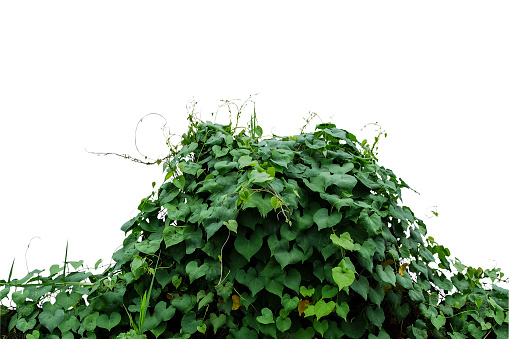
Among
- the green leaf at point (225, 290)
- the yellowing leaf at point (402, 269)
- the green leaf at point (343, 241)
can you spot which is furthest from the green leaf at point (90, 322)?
the yellowing leaf at point (402, 269)

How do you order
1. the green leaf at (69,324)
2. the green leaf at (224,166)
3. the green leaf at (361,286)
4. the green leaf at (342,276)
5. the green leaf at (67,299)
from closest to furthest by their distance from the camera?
the green leaf at (342,276)
the green leaf at (361,286)
the green leaf at (224,166)
the green leaf at (69,324)
the green leaf at (67,299)

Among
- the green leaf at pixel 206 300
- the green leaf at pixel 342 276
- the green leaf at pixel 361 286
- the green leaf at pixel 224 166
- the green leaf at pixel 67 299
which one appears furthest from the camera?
the green leaf at pixel 67 299

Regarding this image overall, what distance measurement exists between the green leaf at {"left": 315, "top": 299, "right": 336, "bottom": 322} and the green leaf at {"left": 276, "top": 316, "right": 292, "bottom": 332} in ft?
0.49

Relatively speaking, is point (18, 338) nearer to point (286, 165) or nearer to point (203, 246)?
point (203, 246)

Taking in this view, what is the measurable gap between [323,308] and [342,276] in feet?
0.63

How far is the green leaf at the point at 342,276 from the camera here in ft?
7.41

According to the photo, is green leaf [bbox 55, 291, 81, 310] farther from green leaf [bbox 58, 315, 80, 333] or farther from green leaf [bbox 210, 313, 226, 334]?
green leaf [bbox 210, 313, 226, 334]

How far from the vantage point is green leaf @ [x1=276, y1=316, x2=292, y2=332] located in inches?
92.7

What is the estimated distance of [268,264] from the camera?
7.95 feet

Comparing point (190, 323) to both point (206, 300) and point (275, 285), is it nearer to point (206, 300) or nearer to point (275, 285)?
point (206, 300)

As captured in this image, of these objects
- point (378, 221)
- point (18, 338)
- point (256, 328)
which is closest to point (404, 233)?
point (378, 221)

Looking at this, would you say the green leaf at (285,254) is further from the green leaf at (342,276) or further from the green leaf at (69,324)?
the green leaf at (69,324)

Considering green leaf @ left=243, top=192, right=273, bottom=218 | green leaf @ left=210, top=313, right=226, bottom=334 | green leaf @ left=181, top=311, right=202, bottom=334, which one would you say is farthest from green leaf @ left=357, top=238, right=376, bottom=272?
green leaf @ left=181, top=311, right=202, bottom=334

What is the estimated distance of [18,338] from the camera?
9.43 feet
